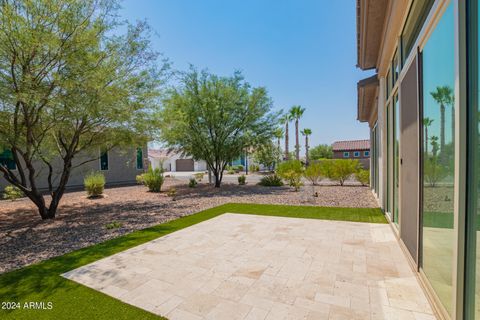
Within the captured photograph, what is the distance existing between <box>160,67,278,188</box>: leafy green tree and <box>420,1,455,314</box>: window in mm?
10687

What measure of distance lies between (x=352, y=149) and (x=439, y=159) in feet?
111

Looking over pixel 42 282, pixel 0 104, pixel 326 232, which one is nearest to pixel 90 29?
pixel 0 104

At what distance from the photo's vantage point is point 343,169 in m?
13.1

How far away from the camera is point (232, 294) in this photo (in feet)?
8.73

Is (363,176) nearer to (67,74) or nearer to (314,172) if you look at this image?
(314,172)

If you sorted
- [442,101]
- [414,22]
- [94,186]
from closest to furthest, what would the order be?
[442,101], [414,22], [94,186]

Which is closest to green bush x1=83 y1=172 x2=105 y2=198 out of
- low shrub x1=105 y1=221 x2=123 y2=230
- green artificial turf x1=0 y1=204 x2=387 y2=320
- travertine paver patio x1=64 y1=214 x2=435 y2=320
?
low shrub x1=105 y1=221 x2=123 y2=230

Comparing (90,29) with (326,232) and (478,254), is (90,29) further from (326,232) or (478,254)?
(478,254)

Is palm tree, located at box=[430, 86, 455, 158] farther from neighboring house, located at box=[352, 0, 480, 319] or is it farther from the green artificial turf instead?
the green artificial turf

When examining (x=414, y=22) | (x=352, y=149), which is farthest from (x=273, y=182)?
(x=352, y=149)

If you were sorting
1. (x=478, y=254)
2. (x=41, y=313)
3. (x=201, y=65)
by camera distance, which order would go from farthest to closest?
(x=201, y=65) → (x=41, y=313) → (x=478, y=254)

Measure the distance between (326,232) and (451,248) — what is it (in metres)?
3.15

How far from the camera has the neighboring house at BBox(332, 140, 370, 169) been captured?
31844mm

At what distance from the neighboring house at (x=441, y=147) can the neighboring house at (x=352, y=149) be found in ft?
102
